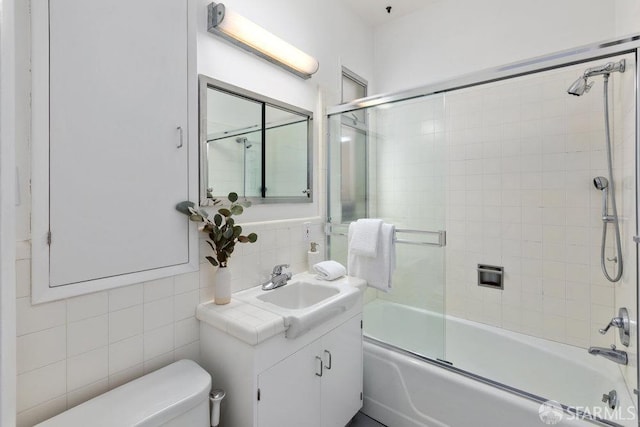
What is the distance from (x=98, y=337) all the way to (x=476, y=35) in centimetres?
291

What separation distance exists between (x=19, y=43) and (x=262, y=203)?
109 cm

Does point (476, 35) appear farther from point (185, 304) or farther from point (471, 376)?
point (185, 304)

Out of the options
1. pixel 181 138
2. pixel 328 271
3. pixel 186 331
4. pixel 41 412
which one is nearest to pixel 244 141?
pixel 181 138

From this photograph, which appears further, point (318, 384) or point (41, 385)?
point (318, 384)

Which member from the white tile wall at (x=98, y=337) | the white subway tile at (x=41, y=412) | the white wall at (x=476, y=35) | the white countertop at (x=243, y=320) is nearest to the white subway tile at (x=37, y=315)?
the white tile wall at (x=98, y=337)

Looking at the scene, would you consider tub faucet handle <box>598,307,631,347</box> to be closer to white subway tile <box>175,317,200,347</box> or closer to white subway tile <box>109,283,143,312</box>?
white subway tile <box>175,317,200,347</box>

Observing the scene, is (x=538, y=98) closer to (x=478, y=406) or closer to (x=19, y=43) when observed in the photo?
(x=478, y=406)

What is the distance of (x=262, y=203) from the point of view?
5.51 ft

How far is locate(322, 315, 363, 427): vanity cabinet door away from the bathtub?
20 centimetres

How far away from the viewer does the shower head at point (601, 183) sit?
1733mm

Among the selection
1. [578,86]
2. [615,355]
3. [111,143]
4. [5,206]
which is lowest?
[615,355]

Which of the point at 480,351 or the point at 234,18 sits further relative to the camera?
the point at 480,351

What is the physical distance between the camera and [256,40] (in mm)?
1546

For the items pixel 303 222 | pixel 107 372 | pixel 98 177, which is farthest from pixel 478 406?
pixel 98 177
